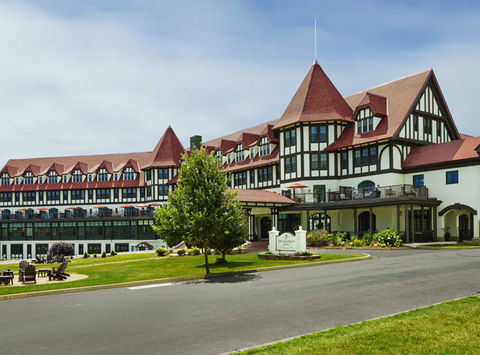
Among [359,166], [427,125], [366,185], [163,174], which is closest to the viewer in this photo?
[366,185]

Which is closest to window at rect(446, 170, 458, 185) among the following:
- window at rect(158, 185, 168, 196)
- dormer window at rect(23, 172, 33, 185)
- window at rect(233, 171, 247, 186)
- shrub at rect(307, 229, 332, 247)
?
shrub at rect(307, 229, 332, 247)

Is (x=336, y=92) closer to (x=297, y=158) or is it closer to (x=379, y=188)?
(x=297, y=158)

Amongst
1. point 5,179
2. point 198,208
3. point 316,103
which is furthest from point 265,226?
point 5,179

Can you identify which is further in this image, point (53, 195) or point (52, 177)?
point (52, 177)

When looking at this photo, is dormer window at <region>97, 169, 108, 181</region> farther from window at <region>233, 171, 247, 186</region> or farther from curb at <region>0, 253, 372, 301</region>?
curb at <region>0, 253, 372, 301</region>

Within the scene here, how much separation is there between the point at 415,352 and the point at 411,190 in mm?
32288

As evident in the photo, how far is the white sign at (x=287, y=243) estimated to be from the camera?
25.8m

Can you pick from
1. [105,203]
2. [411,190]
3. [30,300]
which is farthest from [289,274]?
[105,203]

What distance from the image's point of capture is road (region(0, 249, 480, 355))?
8867 mm

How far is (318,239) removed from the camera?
3616cm

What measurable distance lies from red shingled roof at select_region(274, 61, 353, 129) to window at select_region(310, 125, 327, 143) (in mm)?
1142

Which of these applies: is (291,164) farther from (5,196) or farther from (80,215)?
(5,196)

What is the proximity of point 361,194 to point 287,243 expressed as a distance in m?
16.0

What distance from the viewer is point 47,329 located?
33.6 ft
